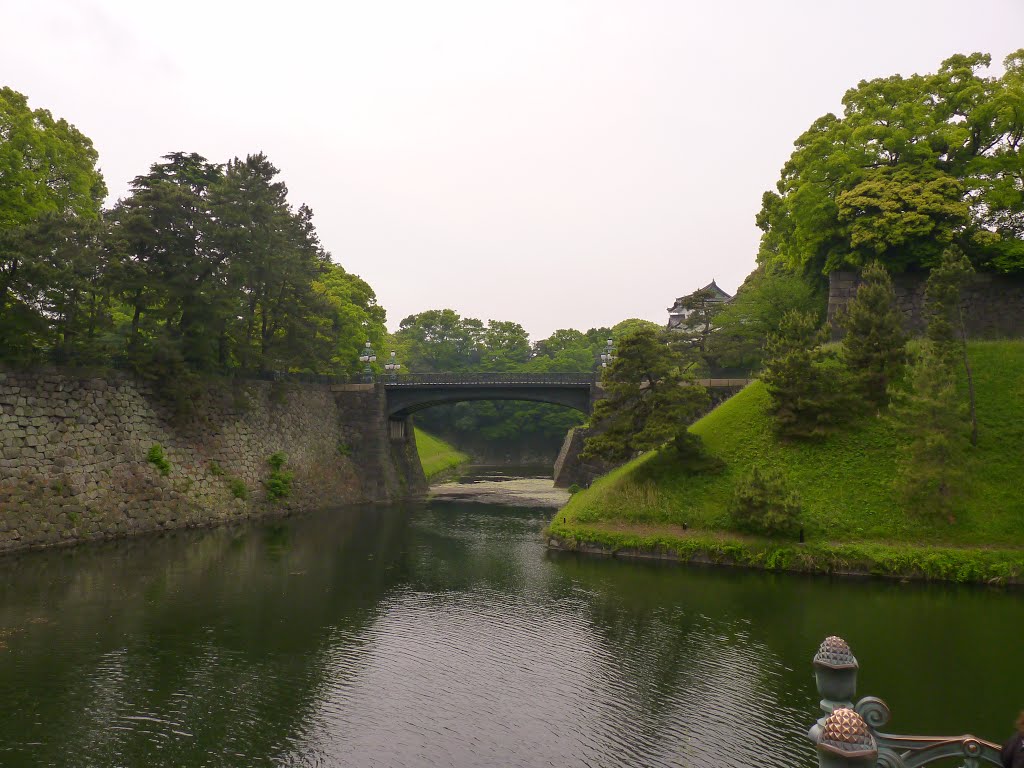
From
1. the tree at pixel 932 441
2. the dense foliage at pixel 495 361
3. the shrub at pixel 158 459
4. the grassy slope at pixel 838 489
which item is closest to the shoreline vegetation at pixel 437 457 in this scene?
the dense foliage at pixel 495 361

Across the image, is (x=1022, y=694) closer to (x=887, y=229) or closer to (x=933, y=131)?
(x=887, y=229)

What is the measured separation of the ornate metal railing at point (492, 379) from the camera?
59.4 metres

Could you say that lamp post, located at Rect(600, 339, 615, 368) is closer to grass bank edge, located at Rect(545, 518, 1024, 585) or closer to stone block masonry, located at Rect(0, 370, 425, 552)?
grass bank edge, located at Rect(545, 518, 1024, 585)

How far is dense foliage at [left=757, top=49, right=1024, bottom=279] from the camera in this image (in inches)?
1634

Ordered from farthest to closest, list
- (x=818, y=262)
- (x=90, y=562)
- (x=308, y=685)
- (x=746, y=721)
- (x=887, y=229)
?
1. (x=818, y=262)
2. (x=887, y=229)
3. (x=90, y=562)
4. (x=308, y=685)
5. (x=746, y=721)

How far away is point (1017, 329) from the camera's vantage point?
4419 cm

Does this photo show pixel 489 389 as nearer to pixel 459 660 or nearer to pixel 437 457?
pixel 437 457

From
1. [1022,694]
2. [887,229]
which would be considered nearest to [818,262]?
[887,229]

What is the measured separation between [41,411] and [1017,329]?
181 ft

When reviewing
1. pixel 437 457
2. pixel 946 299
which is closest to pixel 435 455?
pixel 437 457

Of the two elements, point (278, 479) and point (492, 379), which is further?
point (492, 379)

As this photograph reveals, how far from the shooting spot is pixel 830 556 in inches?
1149

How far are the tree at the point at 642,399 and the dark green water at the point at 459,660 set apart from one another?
6.19m

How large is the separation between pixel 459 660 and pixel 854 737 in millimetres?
15384
